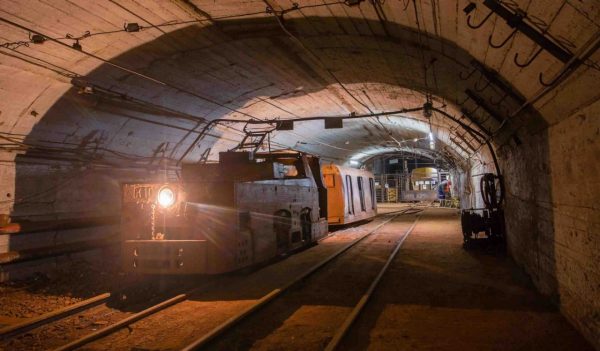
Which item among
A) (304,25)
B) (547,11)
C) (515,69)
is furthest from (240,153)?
(547,11)

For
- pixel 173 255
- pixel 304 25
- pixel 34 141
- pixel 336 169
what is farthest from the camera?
pixel 336 169

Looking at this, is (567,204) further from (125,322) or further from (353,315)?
(125,322)

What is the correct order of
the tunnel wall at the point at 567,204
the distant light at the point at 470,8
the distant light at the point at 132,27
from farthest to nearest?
the distant light at the point at 132,27 → the distant light at the point at 470,8 → the tunnel wall at the point at 567,204

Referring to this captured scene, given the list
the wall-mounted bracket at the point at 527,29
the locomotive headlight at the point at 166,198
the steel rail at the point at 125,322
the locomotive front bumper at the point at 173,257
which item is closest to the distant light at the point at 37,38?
the locomotive headlight at the point at 166,198

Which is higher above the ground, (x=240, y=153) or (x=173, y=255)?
(x=240, y=153)

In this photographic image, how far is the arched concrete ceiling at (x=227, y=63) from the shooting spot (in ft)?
16.4

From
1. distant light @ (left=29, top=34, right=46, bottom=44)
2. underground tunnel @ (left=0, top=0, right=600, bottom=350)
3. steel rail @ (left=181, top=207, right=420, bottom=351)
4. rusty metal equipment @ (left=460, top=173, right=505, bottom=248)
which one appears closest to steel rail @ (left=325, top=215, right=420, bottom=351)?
underground tunnel @ (left=0, top=0, right=600, bottom=350)

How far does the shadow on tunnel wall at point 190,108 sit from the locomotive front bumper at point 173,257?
3.75m

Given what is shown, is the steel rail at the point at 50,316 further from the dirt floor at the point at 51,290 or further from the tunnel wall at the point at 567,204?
the tunnel wall at the point at 567,204

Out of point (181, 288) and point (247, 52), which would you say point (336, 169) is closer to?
point (247, 52)

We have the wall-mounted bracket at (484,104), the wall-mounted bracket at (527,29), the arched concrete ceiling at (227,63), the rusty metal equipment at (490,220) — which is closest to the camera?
the wall-mounted bracket at (527,29)

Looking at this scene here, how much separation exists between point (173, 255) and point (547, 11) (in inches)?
223

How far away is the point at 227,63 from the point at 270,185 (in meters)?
2.96

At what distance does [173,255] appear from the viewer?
245 inches
